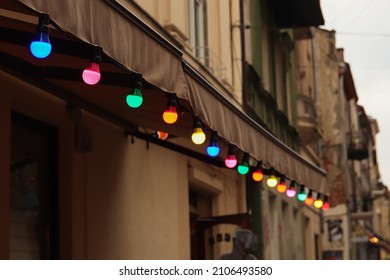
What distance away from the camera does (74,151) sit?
27.2 ft

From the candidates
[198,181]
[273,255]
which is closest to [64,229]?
[198,181]

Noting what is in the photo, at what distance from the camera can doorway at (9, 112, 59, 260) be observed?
748 centimetres

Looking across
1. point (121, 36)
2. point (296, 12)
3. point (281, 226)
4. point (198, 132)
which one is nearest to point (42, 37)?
point (121, 36)

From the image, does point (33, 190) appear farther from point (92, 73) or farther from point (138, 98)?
point (92, 73)

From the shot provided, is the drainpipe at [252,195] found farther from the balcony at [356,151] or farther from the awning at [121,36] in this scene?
the balcony at [356,151]

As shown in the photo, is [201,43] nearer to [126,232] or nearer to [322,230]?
[126,232]

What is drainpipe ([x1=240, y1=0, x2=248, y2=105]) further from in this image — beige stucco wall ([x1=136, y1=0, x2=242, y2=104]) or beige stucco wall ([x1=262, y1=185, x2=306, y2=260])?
beige stucco wall ([x1=262, y1=185, x2=306, y2=260])

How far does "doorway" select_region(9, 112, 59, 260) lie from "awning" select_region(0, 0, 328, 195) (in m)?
0.46

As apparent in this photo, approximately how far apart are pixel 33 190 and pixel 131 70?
8.56 feet

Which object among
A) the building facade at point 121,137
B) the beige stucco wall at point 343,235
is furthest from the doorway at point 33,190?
the beige stucco wall at point 343,235

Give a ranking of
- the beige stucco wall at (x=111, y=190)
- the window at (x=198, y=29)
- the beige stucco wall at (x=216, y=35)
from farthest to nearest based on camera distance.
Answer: the window at (x=198, y=29), the beige stucco wall at (x=216, y=35), the beige stucco wall at (x=111, y=190)

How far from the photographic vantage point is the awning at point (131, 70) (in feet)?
16.4

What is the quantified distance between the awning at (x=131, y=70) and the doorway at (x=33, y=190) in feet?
1.52

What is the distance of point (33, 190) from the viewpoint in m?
7.75
